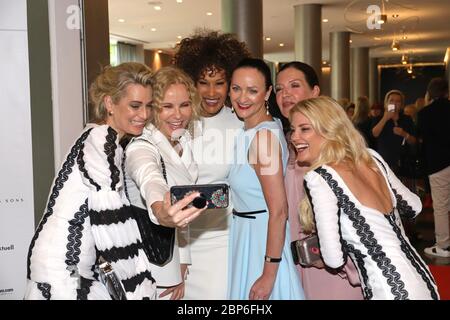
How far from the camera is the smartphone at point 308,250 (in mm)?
2162

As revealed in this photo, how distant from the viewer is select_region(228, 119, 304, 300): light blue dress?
2.37 meters

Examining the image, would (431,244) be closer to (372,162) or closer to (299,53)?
(372,162)

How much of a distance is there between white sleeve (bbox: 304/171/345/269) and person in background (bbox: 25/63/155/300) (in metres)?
0.63

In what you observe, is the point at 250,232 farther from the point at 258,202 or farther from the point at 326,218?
the point at 326,218

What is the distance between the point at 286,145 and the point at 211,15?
452 inches

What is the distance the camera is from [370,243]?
186cm

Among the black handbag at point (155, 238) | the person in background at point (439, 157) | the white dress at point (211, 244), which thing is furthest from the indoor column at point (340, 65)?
the black handbag at point (155, 238)

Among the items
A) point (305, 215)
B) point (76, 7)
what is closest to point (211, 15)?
point (76, 7)

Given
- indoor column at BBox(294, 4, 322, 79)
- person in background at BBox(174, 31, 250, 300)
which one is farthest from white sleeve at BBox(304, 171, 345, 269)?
indoor column at BBox(294, 4, 322, 79)

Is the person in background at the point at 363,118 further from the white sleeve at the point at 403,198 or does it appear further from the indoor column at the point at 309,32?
the indoor column at the point at 309,32

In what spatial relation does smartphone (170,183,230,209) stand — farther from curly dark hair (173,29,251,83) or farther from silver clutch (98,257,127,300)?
curly dark hair (173,29,251,83)

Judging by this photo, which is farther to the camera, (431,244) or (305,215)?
(431,244)

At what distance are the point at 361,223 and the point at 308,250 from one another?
0.37 m

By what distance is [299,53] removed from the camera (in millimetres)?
12453
